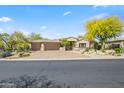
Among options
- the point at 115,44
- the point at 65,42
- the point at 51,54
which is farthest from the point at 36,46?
the point at 115,44

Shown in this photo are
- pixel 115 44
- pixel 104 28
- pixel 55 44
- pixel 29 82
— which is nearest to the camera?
pixel 29 82

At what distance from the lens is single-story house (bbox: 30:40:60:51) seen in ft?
31.4

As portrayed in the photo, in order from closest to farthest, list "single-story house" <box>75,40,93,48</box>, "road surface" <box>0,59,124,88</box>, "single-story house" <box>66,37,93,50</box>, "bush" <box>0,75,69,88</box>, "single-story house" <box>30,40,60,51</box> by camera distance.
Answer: "bush" <box>0,75,69,88</box> < "road surface" <box>0,59,124,88</box> < "single-story house" <box>30,40,60,51</box> < "single-story house" <box>66,37,93,50</box> < "single-story house" <box>75,40,93,48</box>

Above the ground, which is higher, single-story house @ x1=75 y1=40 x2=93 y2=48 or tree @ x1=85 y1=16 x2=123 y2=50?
tree @ x1=85 y1=16 x2=123 y2=50

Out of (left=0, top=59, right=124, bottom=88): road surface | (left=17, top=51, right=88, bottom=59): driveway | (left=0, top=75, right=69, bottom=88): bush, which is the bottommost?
(left=0, top=75, right=69, bottom=88): bush

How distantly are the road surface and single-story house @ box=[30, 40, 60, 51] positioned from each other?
629 mm

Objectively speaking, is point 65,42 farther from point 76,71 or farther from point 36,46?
point 76,71

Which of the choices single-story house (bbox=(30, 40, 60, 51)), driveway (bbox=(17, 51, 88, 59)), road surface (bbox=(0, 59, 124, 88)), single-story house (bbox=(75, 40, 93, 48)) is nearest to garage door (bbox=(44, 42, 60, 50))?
single-story house (bbox=(30, 40, 60, 51))

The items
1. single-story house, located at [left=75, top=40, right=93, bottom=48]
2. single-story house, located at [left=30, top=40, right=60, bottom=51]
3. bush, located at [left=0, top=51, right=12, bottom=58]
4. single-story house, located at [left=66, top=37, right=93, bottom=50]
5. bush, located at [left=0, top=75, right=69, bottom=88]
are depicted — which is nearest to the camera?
bush, located at [left=0, top=75, right=69, bottom=88]

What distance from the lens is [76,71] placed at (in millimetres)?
9305

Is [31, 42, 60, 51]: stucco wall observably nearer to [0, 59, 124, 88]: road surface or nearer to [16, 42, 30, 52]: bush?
[16, 42, 30, 52]: bush

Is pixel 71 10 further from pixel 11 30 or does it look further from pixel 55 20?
pixel 11 30

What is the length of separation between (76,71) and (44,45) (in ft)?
5.32

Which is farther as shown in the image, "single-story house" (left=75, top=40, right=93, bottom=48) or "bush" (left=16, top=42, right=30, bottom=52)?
"single-story house" (left=75, top=40, right=93, bottom=48)
